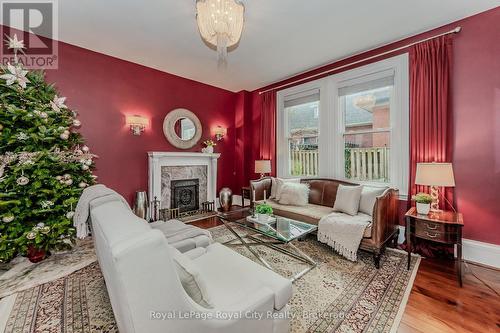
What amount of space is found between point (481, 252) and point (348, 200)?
1480 millimetres

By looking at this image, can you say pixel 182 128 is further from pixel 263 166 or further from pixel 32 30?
pixel 32 30

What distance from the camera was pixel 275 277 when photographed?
136 cm

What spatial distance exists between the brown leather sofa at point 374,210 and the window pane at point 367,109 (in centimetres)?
101

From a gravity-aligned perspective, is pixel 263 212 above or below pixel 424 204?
below

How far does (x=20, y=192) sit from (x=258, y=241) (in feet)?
8.91

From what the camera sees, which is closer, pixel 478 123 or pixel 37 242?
pixel 37 242

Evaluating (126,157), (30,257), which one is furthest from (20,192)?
(126,157)

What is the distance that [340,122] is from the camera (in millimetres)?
3674

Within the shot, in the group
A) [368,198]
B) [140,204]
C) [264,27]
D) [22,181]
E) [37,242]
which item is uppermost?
[264,27]

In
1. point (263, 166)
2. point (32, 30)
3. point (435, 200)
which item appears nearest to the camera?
point (435, 200)

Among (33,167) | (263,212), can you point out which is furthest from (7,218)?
(263,212)

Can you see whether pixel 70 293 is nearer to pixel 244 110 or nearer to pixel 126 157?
pixel 126 157

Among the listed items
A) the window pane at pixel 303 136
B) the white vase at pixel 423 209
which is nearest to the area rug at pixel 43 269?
the window pane at pixel 303 136

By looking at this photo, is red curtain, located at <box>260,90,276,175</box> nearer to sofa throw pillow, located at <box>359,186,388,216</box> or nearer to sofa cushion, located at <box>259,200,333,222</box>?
sofa cushion, located at <box>259,200,333,222</box>
